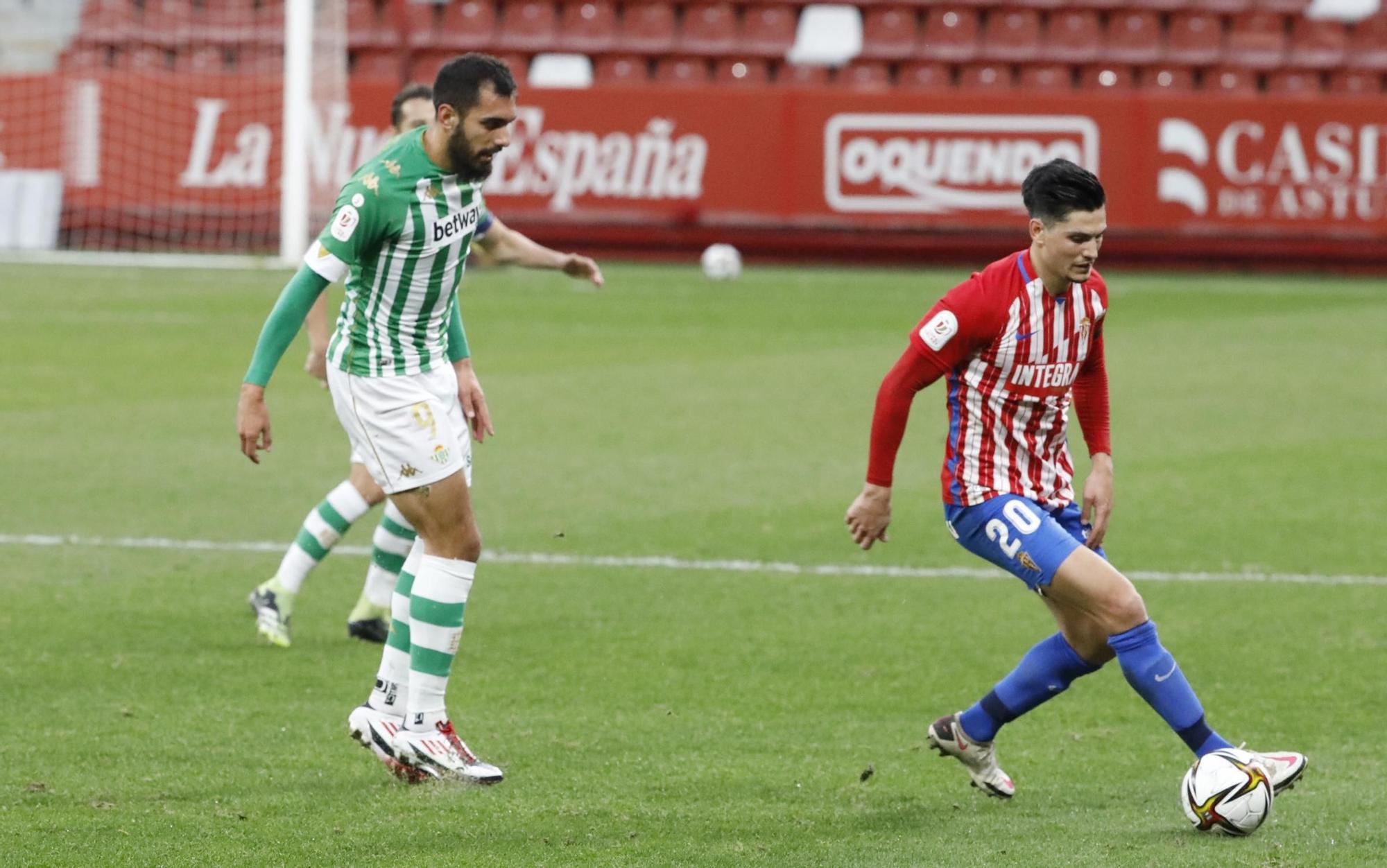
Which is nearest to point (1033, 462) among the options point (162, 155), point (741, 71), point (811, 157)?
point (811, 157)

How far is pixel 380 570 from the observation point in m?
6.70

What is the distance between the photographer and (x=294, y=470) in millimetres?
9984

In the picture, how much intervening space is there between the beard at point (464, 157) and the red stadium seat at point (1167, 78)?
734 inches

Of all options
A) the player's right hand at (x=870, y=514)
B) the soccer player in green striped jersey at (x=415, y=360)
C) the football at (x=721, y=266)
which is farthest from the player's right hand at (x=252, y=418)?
the football at (x=721, y=266)

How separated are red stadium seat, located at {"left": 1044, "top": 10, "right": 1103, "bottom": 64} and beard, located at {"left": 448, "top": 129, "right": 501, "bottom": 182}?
61.6 ft

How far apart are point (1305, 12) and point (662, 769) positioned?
20347mm

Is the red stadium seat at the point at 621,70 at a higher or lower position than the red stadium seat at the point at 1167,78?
lower

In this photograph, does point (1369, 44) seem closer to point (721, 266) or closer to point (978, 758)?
point (721, 266)

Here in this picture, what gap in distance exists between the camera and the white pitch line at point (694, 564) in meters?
7.77

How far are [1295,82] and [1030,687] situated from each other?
19088 millimetres

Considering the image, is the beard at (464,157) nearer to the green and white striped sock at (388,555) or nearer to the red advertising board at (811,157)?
the green and white striped sock at (388,555)

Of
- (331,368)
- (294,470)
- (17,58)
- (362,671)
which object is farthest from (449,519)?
(17,58)

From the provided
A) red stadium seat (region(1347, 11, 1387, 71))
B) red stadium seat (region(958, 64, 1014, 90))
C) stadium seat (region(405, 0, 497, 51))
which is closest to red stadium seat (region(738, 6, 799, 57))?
red stadium seat (region(958, 64, 1014, 90))

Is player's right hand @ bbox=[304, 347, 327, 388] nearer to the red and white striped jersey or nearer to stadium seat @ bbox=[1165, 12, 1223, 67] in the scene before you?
the red and white striped jersey
